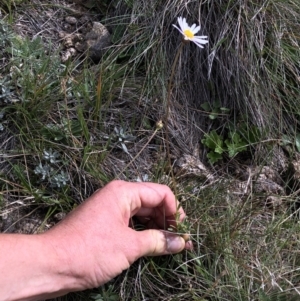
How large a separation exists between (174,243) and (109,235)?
242mm

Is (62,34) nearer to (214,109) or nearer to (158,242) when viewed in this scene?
(214,109)

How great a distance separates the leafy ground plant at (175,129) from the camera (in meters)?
1.75

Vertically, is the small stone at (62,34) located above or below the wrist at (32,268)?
above

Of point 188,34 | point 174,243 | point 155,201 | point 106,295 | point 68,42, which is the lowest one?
point 106,295

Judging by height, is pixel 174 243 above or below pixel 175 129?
below

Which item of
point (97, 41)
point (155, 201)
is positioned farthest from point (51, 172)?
point (97, 41)

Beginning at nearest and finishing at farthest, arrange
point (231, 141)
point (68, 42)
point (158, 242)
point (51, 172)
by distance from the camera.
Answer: point (158, 242)
point (51, 172)
point (231, 141)
point (68, 42)

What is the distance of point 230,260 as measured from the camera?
1.72 meters

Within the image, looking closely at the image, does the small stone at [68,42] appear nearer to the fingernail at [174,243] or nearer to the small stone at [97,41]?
the small stone at [97,41]

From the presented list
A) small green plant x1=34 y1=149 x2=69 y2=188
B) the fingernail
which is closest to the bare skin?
the fingernail

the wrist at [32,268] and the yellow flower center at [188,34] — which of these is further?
the yellow flower center at [188,34]

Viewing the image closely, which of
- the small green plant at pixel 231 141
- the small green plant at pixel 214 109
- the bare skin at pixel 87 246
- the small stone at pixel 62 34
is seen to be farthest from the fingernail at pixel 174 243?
the small stone at pixel 62 34

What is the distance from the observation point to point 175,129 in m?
1.98

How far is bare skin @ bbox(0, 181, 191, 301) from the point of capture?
1.41 metres
